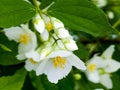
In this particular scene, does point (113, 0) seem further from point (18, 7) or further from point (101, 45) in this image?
point (18, 7)

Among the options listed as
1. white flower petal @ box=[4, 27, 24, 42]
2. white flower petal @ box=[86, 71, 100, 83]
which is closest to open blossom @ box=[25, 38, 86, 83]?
white flower petal @ box=[4, 27, 24, 42]

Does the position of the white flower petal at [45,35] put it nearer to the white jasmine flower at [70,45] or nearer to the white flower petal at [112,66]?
the white jasmine flower at [70,45]

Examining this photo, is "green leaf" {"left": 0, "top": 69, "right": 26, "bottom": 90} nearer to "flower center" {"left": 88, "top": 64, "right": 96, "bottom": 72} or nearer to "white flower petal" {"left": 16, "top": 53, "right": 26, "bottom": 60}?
"white flower petal" {"left": 16, "top": 53, "right": 26, "bottom": 60}

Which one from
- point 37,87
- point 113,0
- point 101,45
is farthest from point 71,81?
point 113,0

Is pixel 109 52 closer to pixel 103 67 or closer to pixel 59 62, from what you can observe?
pixel 103 67

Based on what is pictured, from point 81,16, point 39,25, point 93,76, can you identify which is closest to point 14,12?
point 39,25

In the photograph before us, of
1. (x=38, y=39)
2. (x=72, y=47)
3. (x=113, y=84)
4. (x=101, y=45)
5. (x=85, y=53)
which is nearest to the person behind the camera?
(x=72, y=47)
